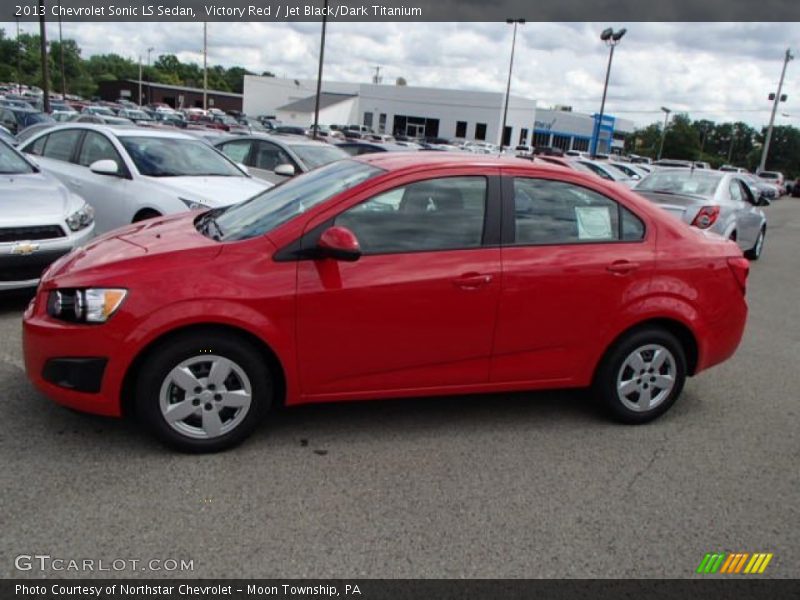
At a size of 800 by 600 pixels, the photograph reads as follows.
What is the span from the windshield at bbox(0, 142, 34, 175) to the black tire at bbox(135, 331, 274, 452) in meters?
4.45

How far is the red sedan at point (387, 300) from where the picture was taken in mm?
3418

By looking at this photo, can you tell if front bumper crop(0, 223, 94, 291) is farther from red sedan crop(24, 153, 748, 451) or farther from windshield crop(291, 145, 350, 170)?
windshield crop(291, 145, 350, 170)

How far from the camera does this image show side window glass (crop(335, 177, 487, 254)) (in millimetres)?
3732

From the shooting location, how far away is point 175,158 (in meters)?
7.96

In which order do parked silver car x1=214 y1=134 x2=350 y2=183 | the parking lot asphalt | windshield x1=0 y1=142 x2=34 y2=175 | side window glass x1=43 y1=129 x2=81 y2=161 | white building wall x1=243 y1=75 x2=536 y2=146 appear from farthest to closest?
white building wall x1=243 y1=75 x2=536 y2=146 → parked silver car x1=214 y1=134 x2=350 y2=183 → side window glass x1=43 y1=129 x2=81 y2=161 → windshield x1=0 y1=142 x2=34 y2=175 → the parking lot asphalt

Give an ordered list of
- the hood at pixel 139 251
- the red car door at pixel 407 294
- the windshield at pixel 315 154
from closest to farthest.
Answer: the hood at pixel 139 251 → the red car door at pixel 407 294 → the windshield at pixel 315 154

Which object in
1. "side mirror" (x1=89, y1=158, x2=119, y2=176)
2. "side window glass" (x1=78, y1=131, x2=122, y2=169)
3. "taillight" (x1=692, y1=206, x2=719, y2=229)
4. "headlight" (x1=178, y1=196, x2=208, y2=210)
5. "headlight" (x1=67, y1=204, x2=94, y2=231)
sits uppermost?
"side window glass" (x1=78, y1=131, x2=122, y2=169)

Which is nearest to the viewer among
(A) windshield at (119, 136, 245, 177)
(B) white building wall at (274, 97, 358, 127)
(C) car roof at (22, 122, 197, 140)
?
(A) windshield at (119, 136, 245, 177)

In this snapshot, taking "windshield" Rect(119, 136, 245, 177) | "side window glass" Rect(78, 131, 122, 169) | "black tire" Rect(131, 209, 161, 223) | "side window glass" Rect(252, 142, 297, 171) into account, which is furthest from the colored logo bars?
"side window glass" Rect(252, 142, 297, 171)

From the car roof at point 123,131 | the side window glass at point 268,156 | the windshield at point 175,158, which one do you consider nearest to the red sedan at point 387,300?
the windshield at point 175,158

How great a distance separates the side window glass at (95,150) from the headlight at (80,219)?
142 cm

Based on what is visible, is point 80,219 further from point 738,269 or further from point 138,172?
point 738,269

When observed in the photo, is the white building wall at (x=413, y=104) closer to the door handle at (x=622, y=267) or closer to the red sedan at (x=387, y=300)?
the red sedan at (x=387, y=300)

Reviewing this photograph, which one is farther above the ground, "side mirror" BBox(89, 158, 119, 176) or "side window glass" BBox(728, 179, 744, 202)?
"side window glass" BBox(728, 179, 744, 202)
